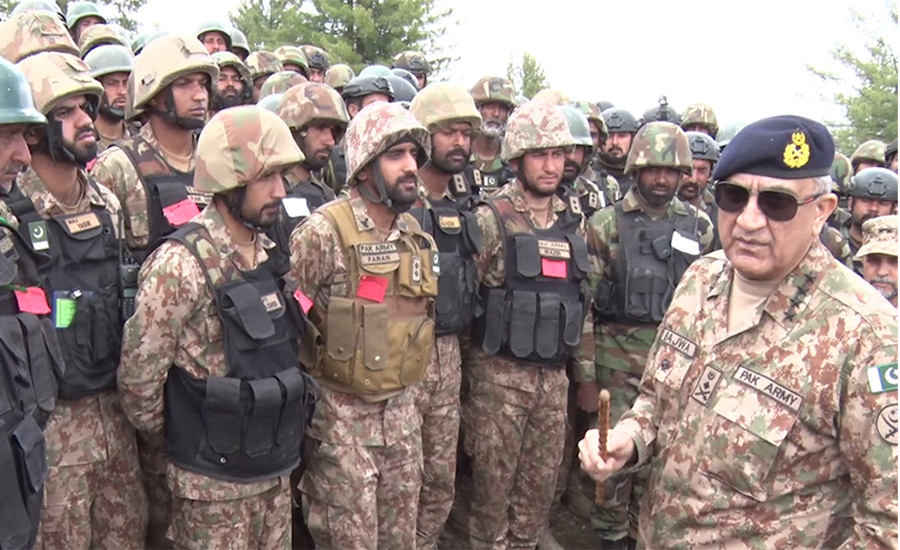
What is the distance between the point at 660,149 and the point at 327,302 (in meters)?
2.70

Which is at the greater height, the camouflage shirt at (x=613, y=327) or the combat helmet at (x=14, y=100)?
the combat helmet at (x=14, y=100)

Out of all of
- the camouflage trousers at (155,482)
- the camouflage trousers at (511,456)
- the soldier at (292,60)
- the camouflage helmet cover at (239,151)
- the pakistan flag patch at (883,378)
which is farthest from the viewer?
the soldier at (292,60)

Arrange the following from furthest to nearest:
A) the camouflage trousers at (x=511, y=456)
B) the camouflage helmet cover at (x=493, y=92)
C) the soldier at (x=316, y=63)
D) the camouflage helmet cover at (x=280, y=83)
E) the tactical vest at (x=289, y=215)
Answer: the soldier at (x=316, y=63) < the camouflage helmet cover at (x=493, y=92) < the camouflage helmet cover at (x=280, y=83) < the camouflage trousers at (x=511, y=456) < the tactical vest at (x=289, y=215)

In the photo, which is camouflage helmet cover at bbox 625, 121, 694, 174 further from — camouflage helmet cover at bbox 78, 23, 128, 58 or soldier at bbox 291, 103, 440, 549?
camouflage helmet cover at bbox 78, 23, 128, 58

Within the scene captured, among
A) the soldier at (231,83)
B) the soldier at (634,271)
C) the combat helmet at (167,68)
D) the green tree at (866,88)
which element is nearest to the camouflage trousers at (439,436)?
the soldier at (634,271)

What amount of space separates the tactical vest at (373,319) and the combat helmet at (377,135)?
0.67 ft

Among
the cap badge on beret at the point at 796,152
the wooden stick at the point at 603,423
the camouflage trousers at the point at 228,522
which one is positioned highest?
the cap badge on beret at the point at 796,152

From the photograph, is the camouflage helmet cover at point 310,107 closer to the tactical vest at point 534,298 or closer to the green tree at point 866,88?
the tactical vest at point 534,298

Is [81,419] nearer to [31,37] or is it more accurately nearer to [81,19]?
[31,37]

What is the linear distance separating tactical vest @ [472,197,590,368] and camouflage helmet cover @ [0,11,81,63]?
10.6 feet

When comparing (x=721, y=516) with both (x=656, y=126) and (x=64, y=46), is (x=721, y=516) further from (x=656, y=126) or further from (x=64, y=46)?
(x=64, y=46)

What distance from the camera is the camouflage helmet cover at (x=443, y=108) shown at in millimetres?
5082

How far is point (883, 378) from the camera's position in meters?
2.15

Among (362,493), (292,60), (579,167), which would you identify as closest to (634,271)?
(579,167)
